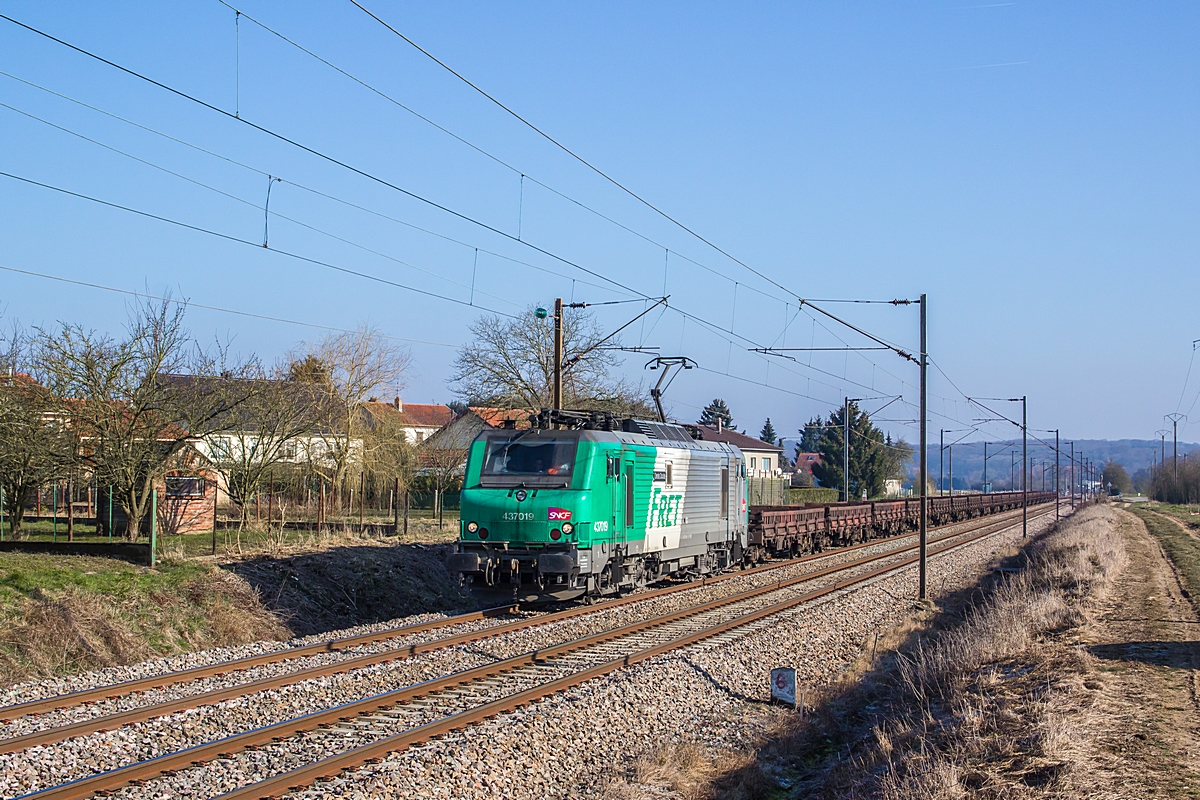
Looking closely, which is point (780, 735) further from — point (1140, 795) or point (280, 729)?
point (280, 729)

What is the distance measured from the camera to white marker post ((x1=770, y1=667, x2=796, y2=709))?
40.3ft

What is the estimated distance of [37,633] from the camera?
12.5 m

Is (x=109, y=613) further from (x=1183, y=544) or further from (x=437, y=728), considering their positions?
(x=1183, y=544)

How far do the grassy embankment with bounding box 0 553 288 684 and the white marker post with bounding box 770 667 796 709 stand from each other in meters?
7.72

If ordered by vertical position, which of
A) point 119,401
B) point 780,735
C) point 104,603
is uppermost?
point 119,401

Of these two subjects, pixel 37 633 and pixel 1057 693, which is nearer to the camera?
pixel 1057 693

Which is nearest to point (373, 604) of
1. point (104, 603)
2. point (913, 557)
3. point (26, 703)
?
point (104, 603)

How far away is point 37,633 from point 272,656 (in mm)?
2831

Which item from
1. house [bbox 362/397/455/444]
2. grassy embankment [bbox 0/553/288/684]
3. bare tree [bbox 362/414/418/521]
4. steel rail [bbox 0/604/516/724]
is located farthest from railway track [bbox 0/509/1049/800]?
house [bbox 362/397/455/444]

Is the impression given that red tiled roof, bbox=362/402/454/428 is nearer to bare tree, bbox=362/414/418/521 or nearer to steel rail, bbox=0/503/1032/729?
bare tree, bbox=362/414/418/521

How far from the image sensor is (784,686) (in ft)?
40.5

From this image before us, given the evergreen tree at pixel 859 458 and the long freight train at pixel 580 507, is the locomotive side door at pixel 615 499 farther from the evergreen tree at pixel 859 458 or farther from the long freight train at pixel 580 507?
the evergreen tree at pixel 859 458

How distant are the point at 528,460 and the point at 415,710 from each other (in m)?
6.95

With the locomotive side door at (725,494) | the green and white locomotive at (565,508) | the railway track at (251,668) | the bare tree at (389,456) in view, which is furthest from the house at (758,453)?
the railway track at (251,668)
